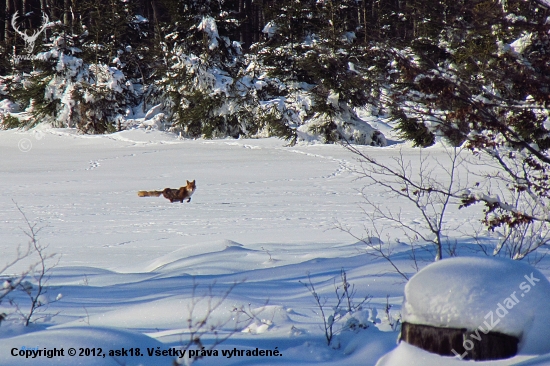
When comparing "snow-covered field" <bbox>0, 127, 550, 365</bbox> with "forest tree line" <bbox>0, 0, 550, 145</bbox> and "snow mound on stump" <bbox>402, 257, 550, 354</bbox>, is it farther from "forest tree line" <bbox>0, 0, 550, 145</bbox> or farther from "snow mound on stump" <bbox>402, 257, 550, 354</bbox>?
"forest tree line" <bbox>0, 0, 550, 145</bbox>

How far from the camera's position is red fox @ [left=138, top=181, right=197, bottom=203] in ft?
32.2

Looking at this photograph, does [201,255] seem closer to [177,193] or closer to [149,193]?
[177,193]

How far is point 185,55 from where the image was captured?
22234 millimetres

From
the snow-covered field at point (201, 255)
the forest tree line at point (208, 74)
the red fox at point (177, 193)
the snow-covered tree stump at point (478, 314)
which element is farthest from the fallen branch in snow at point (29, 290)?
the forest tree line at point (208, 74)

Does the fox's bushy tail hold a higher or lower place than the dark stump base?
lower

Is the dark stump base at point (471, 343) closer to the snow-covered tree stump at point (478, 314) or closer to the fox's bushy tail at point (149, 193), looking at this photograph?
the snow-covered tree stump at point (478, 314)

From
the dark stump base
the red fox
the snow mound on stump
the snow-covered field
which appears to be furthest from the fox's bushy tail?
the dark stump base

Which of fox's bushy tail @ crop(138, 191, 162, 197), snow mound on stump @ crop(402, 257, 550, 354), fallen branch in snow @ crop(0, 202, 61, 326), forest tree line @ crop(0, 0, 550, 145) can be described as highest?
forest tree line @ crop(0, 0, 550, 145)

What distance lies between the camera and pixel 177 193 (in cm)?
999

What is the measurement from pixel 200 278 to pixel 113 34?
23.1 metres

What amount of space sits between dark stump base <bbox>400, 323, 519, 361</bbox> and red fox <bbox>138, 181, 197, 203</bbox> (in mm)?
7296

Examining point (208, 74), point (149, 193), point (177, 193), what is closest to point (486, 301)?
point (177, 193)

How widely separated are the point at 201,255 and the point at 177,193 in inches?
159

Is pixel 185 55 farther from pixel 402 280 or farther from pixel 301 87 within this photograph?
pixel 402 280
